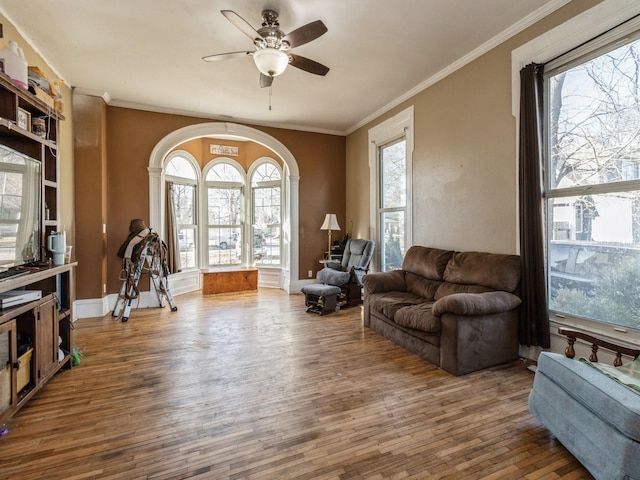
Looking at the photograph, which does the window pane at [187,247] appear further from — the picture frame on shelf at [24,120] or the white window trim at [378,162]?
the picture frame on shelf at [24,120]

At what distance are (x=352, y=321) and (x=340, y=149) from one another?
359 cm

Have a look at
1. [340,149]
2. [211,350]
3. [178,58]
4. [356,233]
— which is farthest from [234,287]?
[178,58]

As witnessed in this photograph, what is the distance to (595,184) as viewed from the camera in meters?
2.56

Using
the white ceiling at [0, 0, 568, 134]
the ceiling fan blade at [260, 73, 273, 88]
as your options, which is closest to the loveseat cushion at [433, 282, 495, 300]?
the white ceiling at [0, 0, 568, 134]

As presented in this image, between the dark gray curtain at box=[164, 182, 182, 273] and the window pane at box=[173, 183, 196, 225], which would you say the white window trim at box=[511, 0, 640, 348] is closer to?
the dark gray curtain at box=[164, 182, 182, 273]

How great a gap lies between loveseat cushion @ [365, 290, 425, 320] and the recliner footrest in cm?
82

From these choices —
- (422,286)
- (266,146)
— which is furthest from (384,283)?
(266,146)

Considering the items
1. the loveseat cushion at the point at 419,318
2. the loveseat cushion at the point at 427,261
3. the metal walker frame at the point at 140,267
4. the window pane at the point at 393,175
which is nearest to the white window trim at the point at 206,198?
the metal walker frame at the point at 140,267

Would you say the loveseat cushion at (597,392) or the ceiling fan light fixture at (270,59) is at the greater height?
the ceiling fan light fixture at (270,59)

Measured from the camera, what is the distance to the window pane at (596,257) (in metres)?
2.34

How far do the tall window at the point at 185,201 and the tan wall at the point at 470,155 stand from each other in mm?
4266

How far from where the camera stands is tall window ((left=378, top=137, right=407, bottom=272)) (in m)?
4.91

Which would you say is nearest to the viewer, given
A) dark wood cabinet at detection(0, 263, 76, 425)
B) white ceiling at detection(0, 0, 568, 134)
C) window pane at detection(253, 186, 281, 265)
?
dark wood cabinet at detection(0, 263, 76, 425)

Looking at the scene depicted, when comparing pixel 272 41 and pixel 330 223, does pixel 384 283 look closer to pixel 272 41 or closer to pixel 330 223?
pixel 330 223
